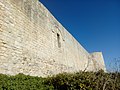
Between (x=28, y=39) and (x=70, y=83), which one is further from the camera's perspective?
(x=28, y=39)

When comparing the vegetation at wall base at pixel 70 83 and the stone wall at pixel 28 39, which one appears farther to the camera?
the stone wall at pixel 28 39

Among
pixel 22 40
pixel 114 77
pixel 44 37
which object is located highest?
pixel 44 37

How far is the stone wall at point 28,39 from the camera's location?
5.90 metres

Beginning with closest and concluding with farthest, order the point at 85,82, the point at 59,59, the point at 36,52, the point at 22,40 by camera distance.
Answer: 1. the point at 85,82
2. the point at 22,40
3. the point at 36,52
4. the point at 59,59

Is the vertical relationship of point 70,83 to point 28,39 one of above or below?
below

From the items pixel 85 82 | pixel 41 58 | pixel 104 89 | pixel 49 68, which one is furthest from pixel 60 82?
pixel 49 68

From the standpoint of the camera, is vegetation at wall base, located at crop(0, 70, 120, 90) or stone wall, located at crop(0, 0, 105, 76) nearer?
vegetation at wall base, located at crop(0, 70, 120, 90)

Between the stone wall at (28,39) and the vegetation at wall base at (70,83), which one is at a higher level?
the stone wall at (28,39)

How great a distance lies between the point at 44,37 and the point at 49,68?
1523 millimetres

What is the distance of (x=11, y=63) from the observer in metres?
5.95

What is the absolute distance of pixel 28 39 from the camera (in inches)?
288

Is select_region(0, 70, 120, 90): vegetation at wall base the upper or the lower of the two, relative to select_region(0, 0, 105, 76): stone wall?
lower

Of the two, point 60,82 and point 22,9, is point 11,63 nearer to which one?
point 60,82

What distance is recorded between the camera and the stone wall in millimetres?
5898
